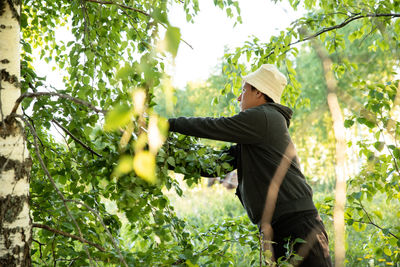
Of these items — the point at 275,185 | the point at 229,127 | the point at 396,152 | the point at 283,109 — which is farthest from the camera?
the point at 396,152

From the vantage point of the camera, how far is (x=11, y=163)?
151cm

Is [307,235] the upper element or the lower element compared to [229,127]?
lower

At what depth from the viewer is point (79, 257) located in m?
1.83

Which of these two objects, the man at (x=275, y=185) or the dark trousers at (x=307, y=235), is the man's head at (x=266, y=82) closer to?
the man at (x=275, y=185)

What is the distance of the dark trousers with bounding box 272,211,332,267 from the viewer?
217 cm

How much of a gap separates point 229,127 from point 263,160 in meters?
0.31

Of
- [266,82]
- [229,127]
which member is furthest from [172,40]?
[266,82]

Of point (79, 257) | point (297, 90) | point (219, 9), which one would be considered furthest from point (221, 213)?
point (79, 257)

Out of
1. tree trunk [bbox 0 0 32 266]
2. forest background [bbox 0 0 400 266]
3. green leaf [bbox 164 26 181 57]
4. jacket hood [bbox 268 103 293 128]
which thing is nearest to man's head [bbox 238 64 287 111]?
jacket hood [bbox 268 103 293 128]

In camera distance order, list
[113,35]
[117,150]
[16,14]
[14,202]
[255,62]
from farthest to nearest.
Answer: [255,62], [113,35], [117,150], [16,14], [14,202]

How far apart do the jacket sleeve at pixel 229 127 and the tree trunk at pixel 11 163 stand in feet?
2.30

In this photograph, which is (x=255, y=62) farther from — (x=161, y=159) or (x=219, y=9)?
(x=161, y=159)

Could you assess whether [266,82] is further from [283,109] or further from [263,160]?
[263,160]

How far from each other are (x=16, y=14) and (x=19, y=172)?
63cm
